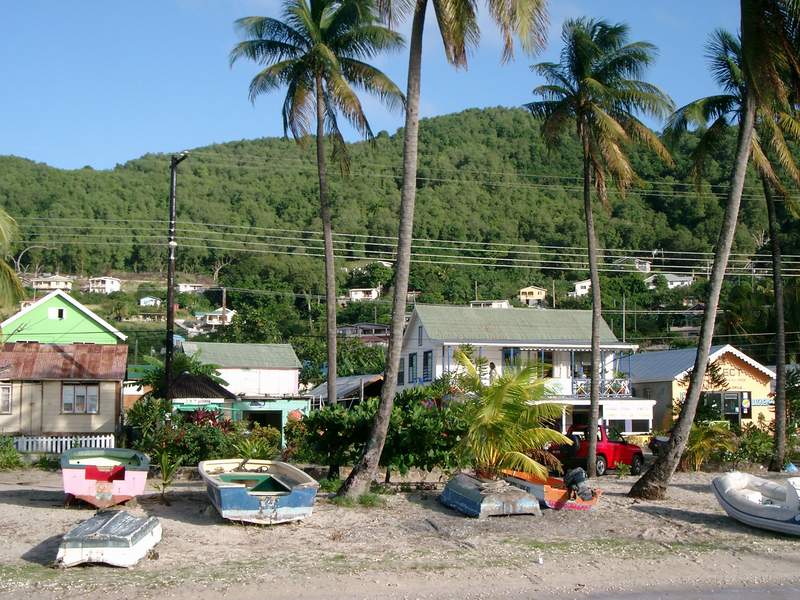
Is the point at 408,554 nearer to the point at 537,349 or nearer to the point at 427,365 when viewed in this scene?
the point at 537,349

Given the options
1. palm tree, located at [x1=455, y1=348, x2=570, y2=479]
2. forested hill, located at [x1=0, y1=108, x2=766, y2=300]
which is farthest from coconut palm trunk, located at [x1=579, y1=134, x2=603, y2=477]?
forested hill, located at [x1=0, y1=108, x2=766, y2=300]

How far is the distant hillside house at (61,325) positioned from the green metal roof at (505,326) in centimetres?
1718

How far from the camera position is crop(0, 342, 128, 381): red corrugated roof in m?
31.5

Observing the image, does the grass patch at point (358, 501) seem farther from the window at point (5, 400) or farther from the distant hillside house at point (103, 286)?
the distant hillside house at point (103, 286)

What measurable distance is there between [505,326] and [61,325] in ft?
77.4

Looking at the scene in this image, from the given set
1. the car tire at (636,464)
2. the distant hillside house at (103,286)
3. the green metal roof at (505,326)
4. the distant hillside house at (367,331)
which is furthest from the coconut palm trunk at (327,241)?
the distant hillside house at (103,286)

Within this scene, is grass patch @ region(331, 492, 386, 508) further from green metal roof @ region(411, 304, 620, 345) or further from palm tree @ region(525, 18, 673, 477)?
green metal roof @ region(411, 304, 620, 345)

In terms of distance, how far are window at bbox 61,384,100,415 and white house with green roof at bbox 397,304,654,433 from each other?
14380 millimetres

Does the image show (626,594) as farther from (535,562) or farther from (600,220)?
(600,220)

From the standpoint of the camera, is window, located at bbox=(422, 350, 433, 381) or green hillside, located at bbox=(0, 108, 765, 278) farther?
green hillside, located at bbox=(0, 108, 765, 278)

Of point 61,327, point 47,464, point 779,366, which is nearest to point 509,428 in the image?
point 779,366

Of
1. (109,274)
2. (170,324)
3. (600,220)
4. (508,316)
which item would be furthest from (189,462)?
(109,274)

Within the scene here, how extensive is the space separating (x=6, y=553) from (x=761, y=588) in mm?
12276

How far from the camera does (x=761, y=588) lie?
14070 millimetres
